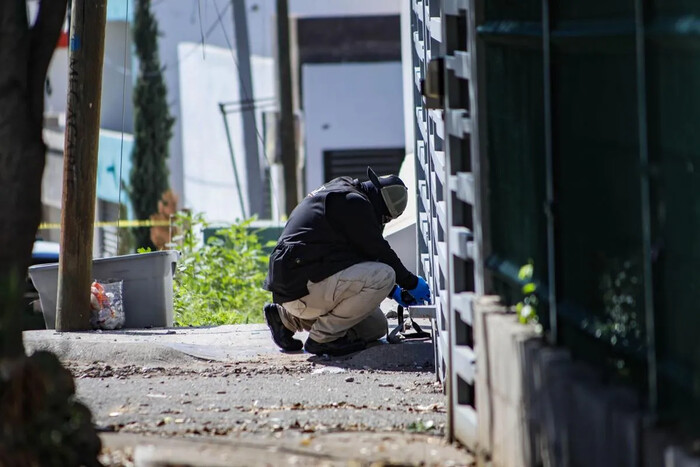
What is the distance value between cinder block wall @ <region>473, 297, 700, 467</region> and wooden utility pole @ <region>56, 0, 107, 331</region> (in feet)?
18.1

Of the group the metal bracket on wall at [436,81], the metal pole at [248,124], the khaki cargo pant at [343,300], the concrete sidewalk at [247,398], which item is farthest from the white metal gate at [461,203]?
the metal pole at [248,124]

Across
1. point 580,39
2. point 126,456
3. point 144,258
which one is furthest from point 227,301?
point 580,39

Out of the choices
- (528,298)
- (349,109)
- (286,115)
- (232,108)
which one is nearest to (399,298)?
(528,298)

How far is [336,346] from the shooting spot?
8555 mm

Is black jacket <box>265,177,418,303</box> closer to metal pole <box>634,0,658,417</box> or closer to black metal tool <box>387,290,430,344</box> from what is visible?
black metal tool <box>387,290,430,344</box>

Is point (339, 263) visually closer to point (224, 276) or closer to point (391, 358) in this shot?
point (391, 358)

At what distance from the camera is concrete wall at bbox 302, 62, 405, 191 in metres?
28.8

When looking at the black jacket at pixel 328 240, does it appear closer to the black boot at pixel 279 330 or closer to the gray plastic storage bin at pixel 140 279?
the black boot at pixel 279 330

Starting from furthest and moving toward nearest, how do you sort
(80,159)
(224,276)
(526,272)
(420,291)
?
(224,276) < (80,159) < (420,291) < (526,272)

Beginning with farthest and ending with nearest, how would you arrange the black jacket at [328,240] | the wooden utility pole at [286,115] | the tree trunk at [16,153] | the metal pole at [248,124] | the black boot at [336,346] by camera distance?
the metal pole at [248,124] < the wooden utility pole at [286,115] < the black boot at [336,346] < the black jacket at [328,240] < the tree trunk at [16,153]

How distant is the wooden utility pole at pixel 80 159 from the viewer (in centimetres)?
948

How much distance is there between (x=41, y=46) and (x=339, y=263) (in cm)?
418

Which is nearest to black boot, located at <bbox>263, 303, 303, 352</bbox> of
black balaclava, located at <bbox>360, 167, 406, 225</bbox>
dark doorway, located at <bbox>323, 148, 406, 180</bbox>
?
black balaclava, located at <bbox>360, 167, 406, 225</bbox>

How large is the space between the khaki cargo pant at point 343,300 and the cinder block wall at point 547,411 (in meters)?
3.89
